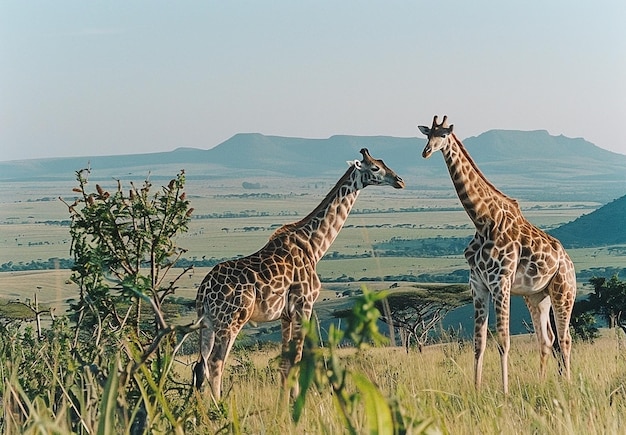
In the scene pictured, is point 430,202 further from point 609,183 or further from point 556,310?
point 556,310

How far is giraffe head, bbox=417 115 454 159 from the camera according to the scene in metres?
7.34

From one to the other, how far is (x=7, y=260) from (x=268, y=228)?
930 inches

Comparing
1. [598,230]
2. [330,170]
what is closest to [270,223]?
[598,230]

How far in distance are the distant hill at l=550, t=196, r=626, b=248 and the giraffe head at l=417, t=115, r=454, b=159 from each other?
252 ft

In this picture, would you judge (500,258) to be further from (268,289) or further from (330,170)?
(330,170)

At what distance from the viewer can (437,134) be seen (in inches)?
292

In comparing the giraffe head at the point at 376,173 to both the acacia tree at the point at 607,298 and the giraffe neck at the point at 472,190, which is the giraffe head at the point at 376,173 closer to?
the giraffe neck at the point at 472,190

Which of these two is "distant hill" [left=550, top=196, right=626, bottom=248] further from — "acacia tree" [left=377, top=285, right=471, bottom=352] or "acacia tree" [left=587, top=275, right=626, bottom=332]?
"acacia tree" [left=587, top=275, right=626, bottom=332]

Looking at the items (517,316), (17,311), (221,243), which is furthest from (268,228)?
(17,311)

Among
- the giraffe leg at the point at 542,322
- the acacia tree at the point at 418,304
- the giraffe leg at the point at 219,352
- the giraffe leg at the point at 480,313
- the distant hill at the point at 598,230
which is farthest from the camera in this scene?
the distant hill at the point at 598,230

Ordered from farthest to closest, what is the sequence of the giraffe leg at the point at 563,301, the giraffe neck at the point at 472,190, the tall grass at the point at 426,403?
the giraffe leg at the point at 563,301
the giraffe neck at the point at 472,190
the tall grass at the point at 426,403

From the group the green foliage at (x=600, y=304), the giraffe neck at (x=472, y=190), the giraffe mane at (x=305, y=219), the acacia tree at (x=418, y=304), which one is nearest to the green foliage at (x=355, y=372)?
the giraffe mane at (x=305, y=219)

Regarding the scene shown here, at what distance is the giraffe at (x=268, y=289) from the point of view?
691 centimetres

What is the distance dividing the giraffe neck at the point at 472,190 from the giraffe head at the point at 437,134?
0.12 metres
